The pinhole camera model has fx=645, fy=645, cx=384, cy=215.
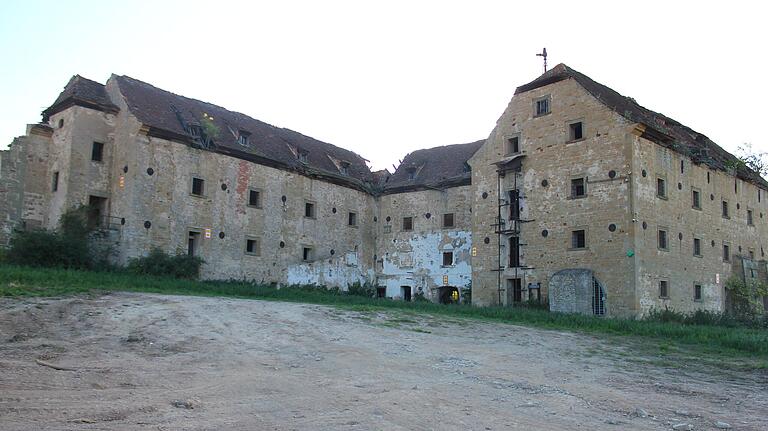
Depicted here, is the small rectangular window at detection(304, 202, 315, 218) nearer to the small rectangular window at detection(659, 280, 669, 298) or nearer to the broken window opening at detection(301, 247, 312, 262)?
the broken window opening at detection(301, 247, 312, 262)

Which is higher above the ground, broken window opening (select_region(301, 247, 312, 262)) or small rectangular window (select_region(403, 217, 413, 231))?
small rectangular window (select_region(403, 217, 413, 231))

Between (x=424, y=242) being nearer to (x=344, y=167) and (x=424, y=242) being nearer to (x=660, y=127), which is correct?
(x=344, y=167)

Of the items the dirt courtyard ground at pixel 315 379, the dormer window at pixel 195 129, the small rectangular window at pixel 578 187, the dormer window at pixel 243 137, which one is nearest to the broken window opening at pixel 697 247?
A: the small rectangular window at pixel 578 187

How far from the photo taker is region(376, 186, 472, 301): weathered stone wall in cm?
3531

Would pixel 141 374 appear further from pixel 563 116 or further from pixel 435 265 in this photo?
pixel 435 265

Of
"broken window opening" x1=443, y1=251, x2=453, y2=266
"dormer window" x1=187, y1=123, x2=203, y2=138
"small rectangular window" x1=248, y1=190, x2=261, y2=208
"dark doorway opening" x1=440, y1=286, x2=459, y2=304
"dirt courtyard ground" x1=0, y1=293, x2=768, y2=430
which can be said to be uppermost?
"dormer window" x1=187, y1=123, x2=203, y2=138

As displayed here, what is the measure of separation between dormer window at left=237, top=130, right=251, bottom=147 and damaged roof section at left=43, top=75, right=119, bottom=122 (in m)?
6.18

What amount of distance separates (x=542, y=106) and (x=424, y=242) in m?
10.4

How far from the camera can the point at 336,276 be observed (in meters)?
36.4

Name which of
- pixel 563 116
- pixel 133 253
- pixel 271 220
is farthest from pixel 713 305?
pixel 133 253

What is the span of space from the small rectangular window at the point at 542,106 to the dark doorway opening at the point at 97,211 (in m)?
20.9

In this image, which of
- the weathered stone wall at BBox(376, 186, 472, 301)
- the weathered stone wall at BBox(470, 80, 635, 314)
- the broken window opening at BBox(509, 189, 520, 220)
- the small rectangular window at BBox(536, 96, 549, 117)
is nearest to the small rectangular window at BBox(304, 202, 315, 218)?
the weathered stone wall at BBox(376, 186, 472, 301)

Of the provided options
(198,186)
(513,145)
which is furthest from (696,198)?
(198,186)

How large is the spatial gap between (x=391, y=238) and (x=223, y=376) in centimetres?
2907
